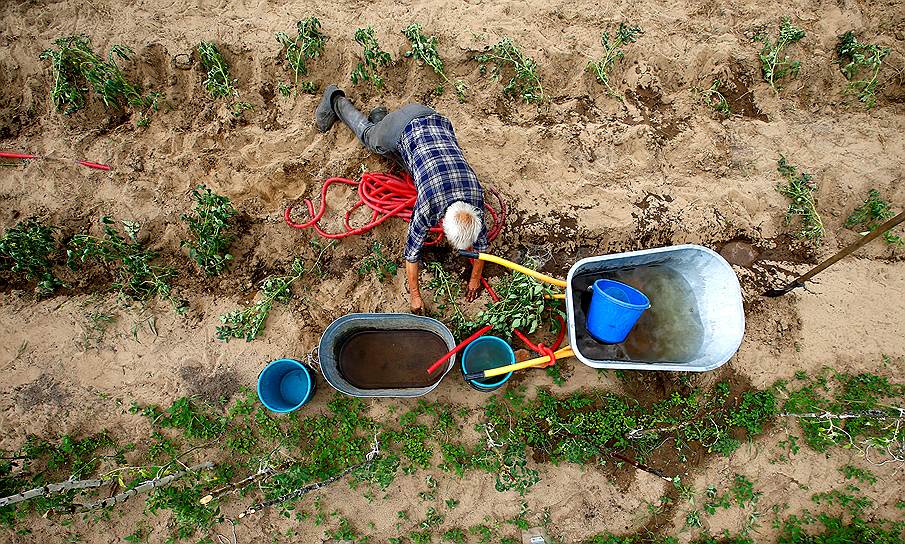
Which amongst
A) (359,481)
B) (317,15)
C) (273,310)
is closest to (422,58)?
(317,15)

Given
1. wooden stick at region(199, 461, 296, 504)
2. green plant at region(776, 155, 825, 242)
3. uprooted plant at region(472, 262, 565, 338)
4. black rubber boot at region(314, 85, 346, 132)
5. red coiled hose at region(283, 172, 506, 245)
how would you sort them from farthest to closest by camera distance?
black rubber boot at region(314, 85, 346, 132) < green plant at region(776, 155, 825, 242) < red coiled hose at region(283, 172, 506, 245) < wooden stick at region(199, 461, 296, 504) < uprooted plant at region(472, 262, 565, 338)

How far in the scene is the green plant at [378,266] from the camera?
130 inches

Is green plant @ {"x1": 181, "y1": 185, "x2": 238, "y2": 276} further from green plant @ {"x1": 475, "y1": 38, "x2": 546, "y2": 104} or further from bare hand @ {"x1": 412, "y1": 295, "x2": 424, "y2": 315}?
green plant @ {"x1": 475, "y1": 38, "x2": 546, "y2": 104}

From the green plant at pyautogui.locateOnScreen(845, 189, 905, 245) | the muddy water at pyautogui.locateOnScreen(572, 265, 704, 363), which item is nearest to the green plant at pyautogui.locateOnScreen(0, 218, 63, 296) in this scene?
the muddy water at pyautogui.locateOnScreen(572, 265, 704, 363)

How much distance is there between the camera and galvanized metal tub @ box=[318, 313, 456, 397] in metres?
2.78

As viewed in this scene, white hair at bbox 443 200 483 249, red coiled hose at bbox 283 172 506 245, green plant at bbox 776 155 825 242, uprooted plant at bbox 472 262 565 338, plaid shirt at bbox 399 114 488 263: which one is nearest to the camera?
white hair at bbox 443 200 483 249

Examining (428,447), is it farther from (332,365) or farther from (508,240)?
(508,240)

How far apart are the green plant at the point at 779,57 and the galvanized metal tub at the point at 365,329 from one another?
3.73 metres

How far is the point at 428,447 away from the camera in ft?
10.1

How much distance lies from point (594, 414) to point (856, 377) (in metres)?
1.98

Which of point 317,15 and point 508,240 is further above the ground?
point 317,15

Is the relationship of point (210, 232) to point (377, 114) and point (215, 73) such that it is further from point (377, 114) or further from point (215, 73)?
point (377, 114)

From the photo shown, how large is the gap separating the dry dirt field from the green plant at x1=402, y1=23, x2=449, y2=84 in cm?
11

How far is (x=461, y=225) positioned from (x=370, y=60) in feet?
6.98
